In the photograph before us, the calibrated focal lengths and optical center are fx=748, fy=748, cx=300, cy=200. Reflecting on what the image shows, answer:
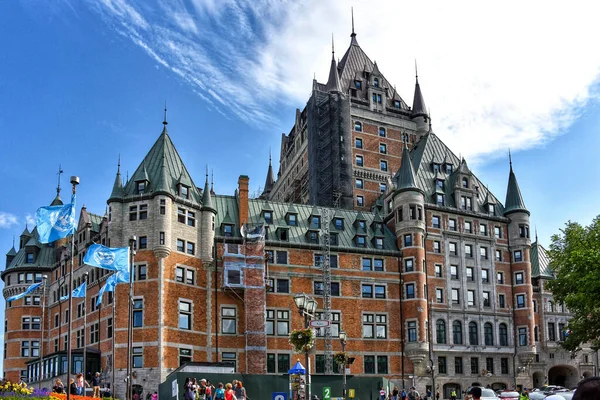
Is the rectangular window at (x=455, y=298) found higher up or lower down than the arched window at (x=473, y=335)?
higher up

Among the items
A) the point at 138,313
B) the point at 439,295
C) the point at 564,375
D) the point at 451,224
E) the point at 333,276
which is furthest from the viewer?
the point at 564,375

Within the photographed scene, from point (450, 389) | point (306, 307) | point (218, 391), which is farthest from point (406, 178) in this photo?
point (218, 391)

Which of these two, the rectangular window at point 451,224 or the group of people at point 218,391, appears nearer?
the group of people at point 218,391

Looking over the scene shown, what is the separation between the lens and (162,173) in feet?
216

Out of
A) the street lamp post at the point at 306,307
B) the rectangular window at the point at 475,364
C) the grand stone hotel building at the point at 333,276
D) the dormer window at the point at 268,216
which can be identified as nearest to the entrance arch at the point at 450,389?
the grand stone hotel building at the point at 333,276

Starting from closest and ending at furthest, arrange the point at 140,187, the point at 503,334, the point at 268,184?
1. the point at 140,187
2. the point at 503,334
3. the point at 268,184

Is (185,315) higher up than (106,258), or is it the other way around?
(106,258)

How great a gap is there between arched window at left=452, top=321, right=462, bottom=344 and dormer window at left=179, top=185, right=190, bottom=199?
29494 millimetres

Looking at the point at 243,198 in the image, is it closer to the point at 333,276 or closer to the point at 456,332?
the point at 333,276

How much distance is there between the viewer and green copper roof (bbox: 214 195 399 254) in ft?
234

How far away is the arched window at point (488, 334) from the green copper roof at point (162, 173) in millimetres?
32070

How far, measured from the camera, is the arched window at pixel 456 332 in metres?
74.5

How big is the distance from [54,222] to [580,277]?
40.7 metres

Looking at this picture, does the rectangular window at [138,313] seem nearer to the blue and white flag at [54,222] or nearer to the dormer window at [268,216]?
the dormer window at [268,216]
